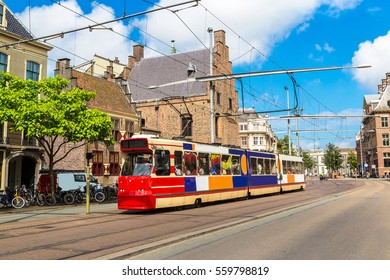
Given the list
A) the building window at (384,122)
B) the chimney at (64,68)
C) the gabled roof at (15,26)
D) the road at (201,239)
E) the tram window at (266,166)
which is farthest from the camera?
the building window at (384,122)

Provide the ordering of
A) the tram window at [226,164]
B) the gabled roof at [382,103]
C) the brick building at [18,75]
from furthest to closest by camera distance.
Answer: the gabled roof at [382,103], the brick building at [18,75], the tram window at [226,164]

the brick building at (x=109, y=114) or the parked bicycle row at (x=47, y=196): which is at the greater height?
the brick building at (x=109, y=114)

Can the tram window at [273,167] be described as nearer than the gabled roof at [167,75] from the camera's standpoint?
Yes

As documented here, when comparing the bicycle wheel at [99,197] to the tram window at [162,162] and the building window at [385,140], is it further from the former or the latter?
the building window at [385,140]

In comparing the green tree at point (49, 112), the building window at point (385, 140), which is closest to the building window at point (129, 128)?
the green tree at point (49, 112)

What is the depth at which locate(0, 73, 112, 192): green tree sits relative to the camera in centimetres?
2005

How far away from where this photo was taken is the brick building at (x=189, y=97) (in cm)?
4362

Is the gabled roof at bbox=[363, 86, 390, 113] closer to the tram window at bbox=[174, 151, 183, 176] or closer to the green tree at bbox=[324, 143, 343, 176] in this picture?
the green tree at bbox=[324, 143, 343, 176]

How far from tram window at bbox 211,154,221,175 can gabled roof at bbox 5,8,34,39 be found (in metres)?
17.2

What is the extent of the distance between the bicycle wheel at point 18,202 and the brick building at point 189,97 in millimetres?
23862

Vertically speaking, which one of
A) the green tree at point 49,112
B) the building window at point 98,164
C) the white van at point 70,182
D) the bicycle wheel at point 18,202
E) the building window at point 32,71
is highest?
the building window at point 32,71
